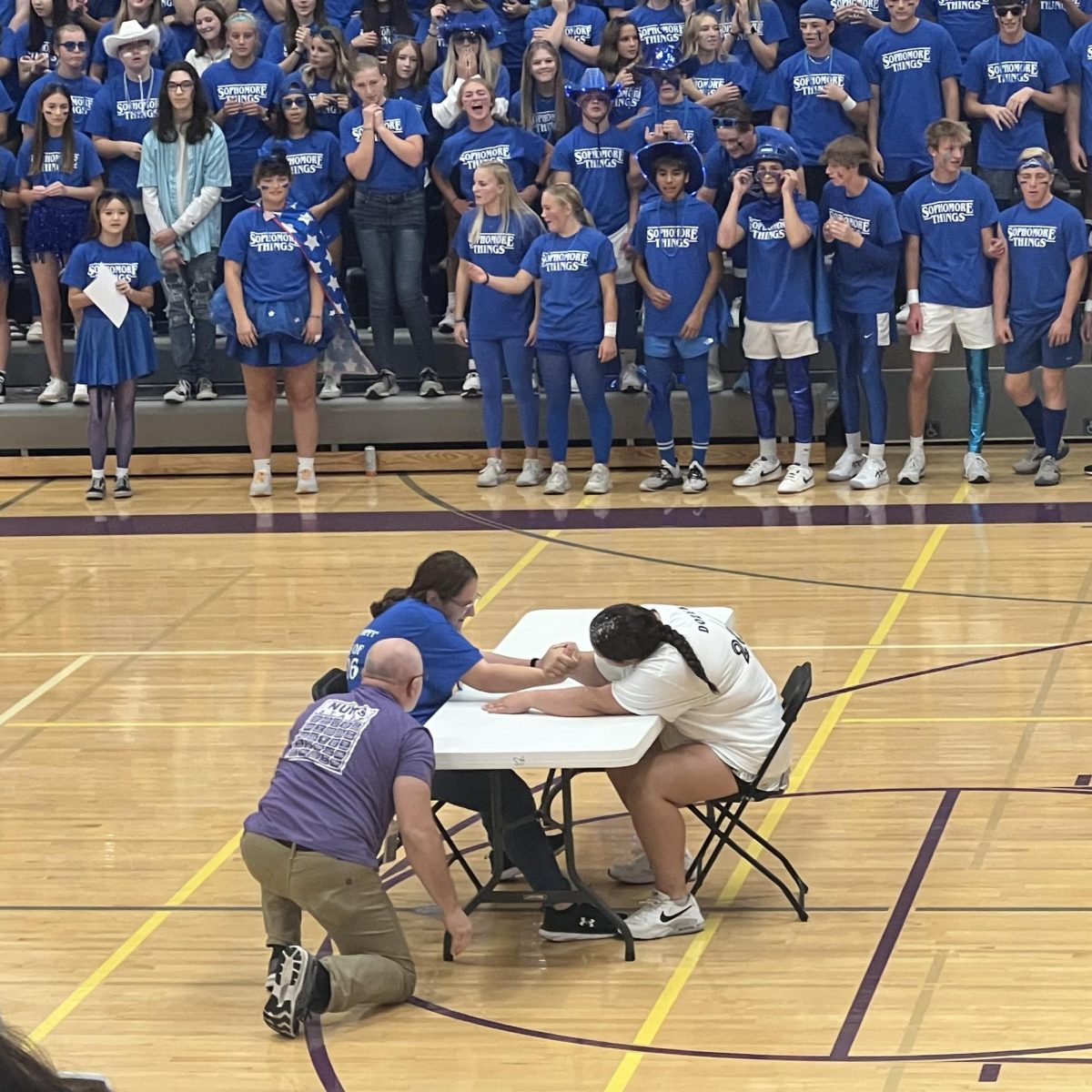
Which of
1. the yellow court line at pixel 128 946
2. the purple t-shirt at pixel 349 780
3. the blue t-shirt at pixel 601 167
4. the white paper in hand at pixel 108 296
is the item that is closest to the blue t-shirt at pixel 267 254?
the white paper in hand at pixel 108 296

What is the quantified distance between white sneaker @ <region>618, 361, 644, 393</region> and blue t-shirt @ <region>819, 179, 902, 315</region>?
177 centimetres

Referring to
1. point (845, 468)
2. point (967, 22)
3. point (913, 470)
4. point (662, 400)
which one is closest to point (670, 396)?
point (662, 400)

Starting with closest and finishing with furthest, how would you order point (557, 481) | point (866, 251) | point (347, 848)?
point (347, 848) < point (866, 251) < point (557, 481)

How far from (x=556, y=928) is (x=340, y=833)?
946 millimetres

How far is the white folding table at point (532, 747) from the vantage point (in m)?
5.48

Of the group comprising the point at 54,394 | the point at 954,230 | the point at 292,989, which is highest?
the point at 954,230

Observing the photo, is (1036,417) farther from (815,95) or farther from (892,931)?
(892,931)

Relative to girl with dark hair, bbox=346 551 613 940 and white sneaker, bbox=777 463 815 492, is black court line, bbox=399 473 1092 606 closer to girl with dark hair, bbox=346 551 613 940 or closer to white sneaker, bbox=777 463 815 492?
white sneaker, bbox=777 463 815 492

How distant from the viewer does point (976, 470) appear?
499 inches

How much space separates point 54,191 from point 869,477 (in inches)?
240

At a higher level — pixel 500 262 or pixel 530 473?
pixel 500 262

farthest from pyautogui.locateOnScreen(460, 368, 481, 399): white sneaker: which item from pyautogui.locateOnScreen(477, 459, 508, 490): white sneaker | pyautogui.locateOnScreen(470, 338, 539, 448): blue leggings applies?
pyautogui.locateOnScreen(477, 459, 508, 490): white sneaker

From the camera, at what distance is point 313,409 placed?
1319 centimetres

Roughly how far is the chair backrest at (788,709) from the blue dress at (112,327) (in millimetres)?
7853
